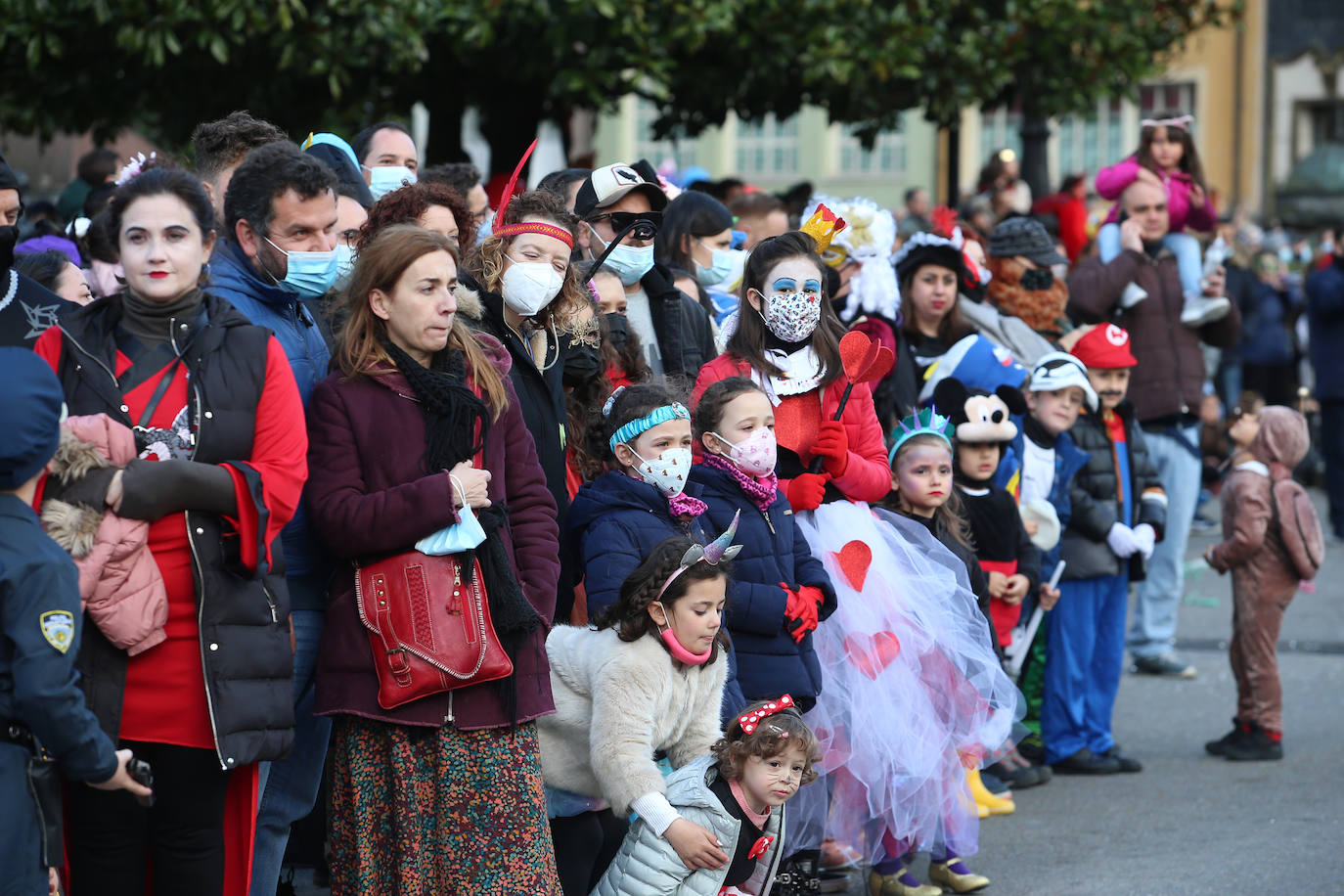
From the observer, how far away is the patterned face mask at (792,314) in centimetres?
570

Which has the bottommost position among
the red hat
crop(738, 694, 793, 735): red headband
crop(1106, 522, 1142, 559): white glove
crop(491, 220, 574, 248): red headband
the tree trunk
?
crop(738, 694, 793, 735): red headband

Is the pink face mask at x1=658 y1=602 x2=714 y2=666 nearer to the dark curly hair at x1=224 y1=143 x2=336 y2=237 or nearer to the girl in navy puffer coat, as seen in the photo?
the girl in navy puffer coat

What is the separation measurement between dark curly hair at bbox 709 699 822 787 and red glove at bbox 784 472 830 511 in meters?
1.11

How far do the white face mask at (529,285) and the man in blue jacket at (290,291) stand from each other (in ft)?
1.97

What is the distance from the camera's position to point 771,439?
527cm

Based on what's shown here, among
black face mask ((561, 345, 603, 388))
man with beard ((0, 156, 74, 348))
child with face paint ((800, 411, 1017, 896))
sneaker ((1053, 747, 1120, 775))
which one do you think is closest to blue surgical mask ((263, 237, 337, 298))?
man with beard ((0, 156, 74, 348))

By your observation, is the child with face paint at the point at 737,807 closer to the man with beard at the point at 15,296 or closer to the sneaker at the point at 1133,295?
the man with beard at the point at 15,296

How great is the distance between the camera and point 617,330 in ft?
19.0

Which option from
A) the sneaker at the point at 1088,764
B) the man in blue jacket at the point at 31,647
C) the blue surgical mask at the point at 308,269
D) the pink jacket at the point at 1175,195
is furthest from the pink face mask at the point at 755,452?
the pink jacket at the point at 1175,195

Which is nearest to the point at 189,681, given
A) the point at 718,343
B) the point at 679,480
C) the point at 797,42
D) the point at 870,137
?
the point at 679,480

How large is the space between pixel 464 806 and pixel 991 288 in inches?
193

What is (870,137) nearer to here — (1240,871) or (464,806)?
(1240,871)

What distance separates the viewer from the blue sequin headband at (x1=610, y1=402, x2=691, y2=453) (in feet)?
16.4

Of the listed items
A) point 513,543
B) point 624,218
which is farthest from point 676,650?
point 624,218
